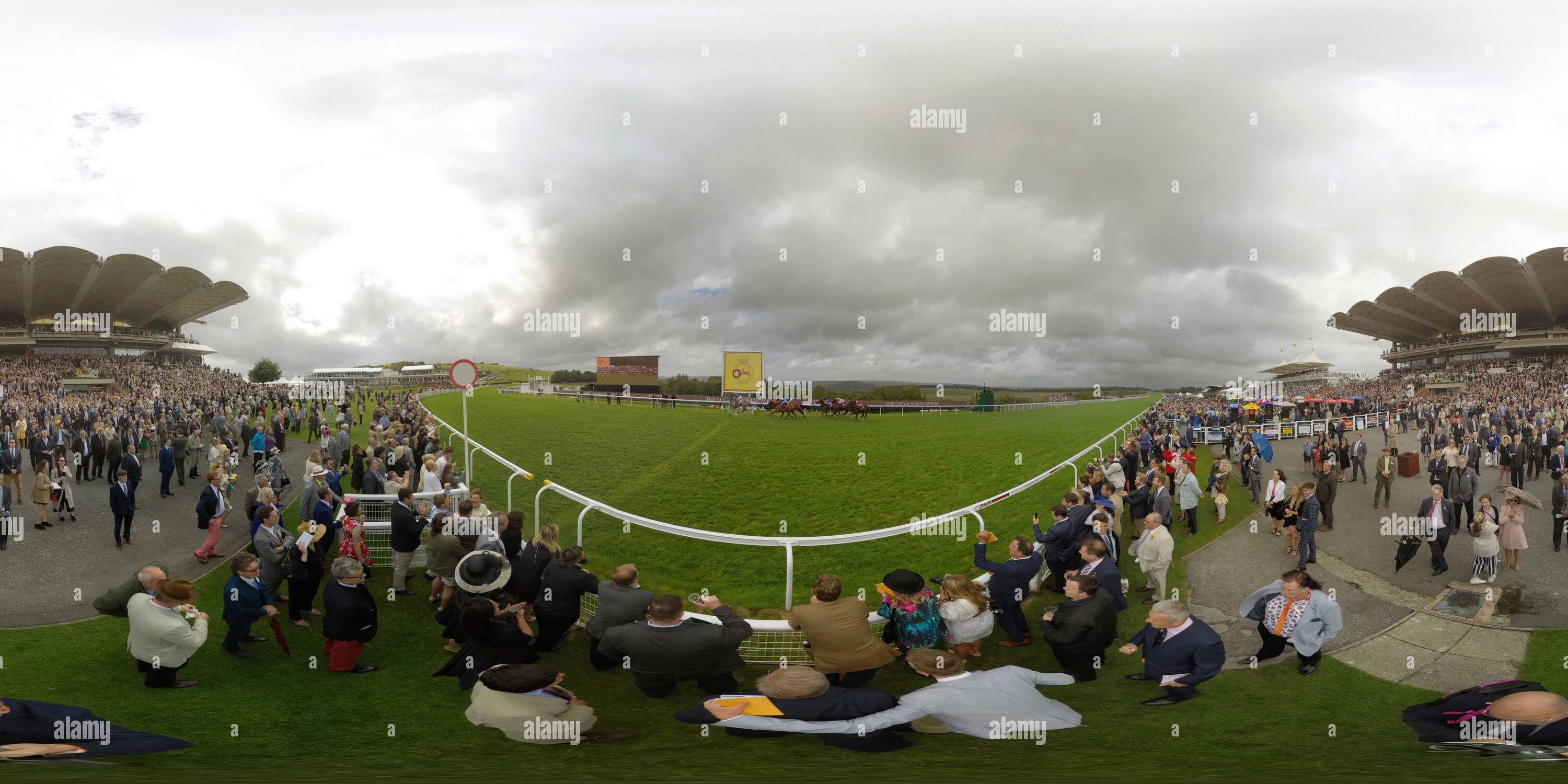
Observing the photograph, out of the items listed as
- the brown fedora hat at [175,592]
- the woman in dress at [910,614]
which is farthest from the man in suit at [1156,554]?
the brown fedora hat at [175,592]

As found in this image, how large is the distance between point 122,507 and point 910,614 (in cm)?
1193

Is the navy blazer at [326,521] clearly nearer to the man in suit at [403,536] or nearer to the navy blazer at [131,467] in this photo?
the man in suit at [403,536]

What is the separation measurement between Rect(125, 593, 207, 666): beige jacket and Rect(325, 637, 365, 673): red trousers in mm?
962

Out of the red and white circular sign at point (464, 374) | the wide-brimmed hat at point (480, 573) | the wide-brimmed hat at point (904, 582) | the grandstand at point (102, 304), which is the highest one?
the grandstand at point (102, 304)

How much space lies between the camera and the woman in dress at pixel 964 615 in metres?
5.29

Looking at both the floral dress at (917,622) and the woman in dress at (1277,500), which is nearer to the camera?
the floral dress at (917,622)

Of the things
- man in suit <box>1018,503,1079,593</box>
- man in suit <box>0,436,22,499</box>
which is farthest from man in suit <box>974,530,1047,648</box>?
man in suit <box>0,436,22,499</box>

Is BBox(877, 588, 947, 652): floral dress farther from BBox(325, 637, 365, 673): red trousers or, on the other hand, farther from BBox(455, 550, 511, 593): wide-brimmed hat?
BBox(325, 637, 365, 673): red trousers

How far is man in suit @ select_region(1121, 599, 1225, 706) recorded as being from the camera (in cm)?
505

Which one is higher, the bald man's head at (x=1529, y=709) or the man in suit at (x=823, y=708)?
the man in suit at (x=823, y=708)

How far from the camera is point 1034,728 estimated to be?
4.53 meters

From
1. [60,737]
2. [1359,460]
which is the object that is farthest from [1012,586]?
[1359,460]

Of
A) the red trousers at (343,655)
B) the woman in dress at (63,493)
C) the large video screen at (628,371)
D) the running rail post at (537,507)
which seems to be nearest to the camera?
the red trousers at (343,655)

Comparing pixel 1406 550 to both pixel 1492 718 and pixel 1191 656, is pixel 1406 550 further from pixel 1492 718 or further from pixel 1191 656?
pixel 1191 656
